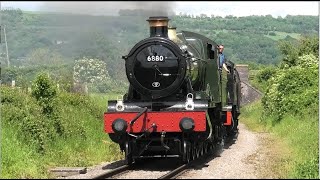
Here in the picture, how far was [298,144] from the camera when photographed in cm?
1524

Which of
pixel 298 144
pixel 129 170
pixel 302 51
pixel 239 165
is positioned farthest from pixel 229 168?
pixel 302 51

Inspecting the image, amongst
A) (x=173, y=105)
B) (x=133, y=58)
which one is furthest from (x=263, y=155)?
(x=133, y=58)

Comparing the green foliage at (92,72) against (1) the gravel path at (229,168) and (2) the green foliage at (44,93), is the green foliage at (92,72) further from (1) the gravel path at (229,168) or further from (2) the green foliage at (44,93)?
(1) the gravel path at (229,168)

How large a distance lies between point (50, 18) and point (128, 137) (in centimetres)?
311

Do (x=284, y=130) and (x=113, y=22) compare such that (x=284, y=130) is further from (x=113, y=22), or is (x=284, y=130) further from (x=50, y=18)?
(x=50, y=18)

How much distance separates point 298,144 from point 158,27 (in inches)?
230

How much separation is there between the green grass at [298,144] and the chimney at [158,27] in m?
3.96

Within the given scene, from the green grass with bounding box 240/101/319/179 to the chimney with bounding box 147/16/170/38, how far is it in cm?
396

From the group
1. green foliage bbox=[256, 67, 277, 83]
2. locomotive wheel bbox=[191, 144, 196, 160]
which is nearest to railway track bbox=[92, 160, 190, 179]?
locomotive wheel bbox=[191, 144, 196, 160]

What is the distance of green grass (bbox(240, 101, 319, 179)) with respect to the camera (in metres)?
10.2

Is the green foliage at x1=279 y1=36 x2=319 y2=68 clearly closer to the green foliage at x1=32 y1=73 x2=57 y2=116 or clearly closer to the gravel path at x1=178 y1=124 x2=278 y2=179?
the gravel path at x1=178 y1=124 x2=278 y2=179

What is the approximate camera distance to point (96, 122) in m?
18.2

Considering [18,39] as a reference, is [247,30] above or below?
above

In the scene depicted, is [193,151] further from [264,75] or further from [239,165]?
[264,75]
